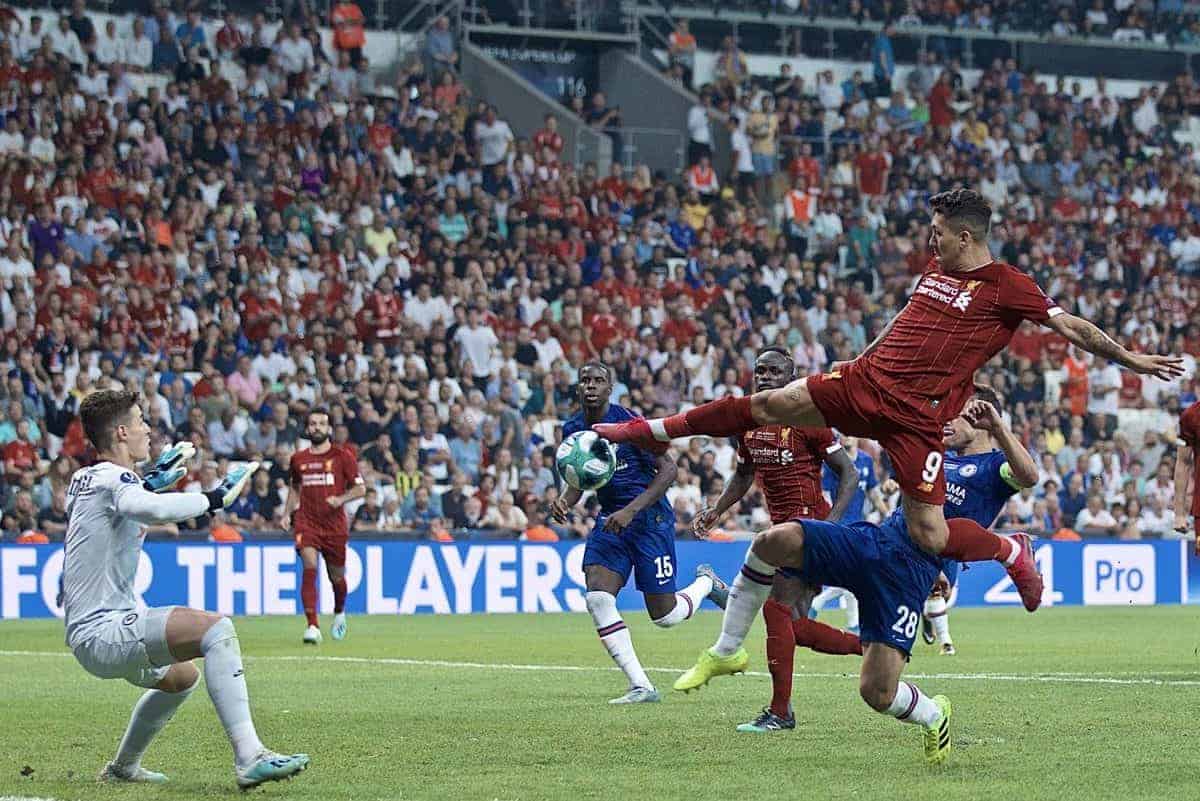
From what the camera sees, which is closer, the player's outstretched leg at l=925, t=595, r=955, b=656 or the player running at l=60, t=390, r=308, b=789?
the player running at l=60, t=390, r=308, b=789

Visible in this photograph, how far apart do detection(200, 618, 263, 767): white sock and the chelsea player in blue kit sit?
359 cm

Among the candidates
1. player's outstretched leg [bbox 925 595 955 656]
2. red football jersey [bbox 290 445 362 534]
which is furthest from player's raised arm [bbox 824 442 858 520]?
red football jersey [bbox 290 445 362 534]

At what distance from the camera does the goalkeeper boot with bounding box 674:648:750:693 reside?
445 inches

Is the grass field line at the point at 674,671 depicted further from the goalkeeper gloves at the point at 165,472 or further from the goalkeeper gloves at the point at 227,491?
the goalkeeper gloves at the point at 227,491

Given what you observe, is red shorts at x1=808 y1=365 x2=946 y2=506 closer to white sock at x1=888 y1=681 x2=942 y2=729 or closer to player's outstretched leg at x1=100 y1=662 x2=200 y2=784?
white sock at x1=888 y1=681 x2=942 y2=729

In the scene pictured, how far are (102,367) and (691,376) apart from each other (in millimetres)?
9241

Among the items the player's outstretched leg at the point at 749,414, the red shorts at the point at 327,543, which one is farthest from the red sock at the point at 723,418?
the red shorts at the point at 327,543

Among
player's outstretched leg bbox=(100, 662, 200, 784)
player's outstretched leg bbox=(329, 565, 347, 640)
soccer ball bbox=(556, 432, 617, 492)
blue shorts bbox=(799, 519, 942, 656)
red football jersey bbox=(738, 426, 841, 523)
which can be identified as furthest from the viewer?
player's outstretched leg bbox=(329, 565, 347, 640)

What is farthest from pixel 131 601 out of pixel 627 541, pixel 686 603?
pixel 686 603

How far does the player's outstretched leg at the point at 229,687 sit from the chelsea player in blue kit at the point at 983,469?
356 cm

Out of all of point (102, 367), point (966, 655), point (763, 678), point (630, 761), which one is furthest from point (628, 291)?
point (630, 761)

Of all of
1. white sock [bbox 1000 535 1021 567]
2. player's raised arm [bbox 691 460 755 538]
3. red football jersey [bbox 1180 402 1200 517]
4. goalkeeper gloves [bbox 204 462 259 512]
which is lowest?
white sock [bbox 1000 535 1021 567]

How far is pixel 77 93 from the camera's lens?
3003 centimetres

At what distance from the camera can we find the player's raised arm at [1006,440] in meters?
10.7
